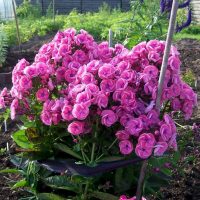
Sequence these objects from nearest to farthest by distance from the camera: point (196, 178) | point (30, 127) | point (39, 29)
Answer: point (30, 127) < point (196, 178) < point (39, 29)

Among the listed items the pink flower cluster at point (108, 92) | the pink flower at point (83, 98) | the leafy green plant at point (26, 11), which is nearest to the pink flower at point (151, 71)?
the pink flower cluster at point (108, 92)

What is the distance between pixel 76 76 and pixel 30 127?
409 mm

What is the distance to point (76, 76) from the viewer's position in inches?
103

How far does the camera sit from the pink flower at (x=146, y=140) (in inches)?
94.4

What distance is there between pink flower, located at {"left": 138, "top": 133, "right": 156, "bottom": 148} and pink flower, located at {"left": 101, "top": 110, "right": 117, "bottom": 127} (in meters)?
0.16

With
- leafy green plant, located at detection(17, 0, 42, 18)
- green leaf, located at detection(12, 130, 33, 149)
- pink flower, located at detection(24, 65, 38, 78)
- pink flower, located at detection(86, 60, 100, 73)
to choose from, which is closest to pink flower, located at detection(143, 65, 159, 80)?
pink flower, located at detection(86, 60, 100, 73)

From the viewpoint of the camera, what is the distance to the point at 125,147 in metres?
2.46

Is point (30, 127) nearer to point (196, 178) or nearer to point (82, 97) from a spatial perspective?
point (82, 97)

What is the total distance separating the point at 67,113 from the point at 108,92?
0.23 m

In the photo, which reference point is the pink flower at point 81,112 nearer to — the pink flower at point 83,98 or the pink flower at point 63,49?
the pink flower at point 83,98

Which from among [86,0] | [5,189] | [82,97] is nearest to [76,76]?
[82,97]

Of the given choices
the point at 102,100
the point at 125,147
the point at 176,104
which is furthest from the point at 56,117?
the point at 176,104

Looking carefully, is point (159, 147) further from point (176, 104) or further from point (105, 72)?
point (105, 72)

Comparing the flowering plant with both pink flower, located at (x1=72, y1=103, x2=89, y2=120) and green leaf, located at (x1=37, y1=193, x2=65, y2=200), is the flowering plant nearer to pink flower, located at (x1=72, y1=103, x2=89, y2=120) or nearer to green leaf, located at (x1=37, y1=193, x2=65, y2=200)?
pink flower, located at (x1=72, y1=103, x2=89, y2=120)
